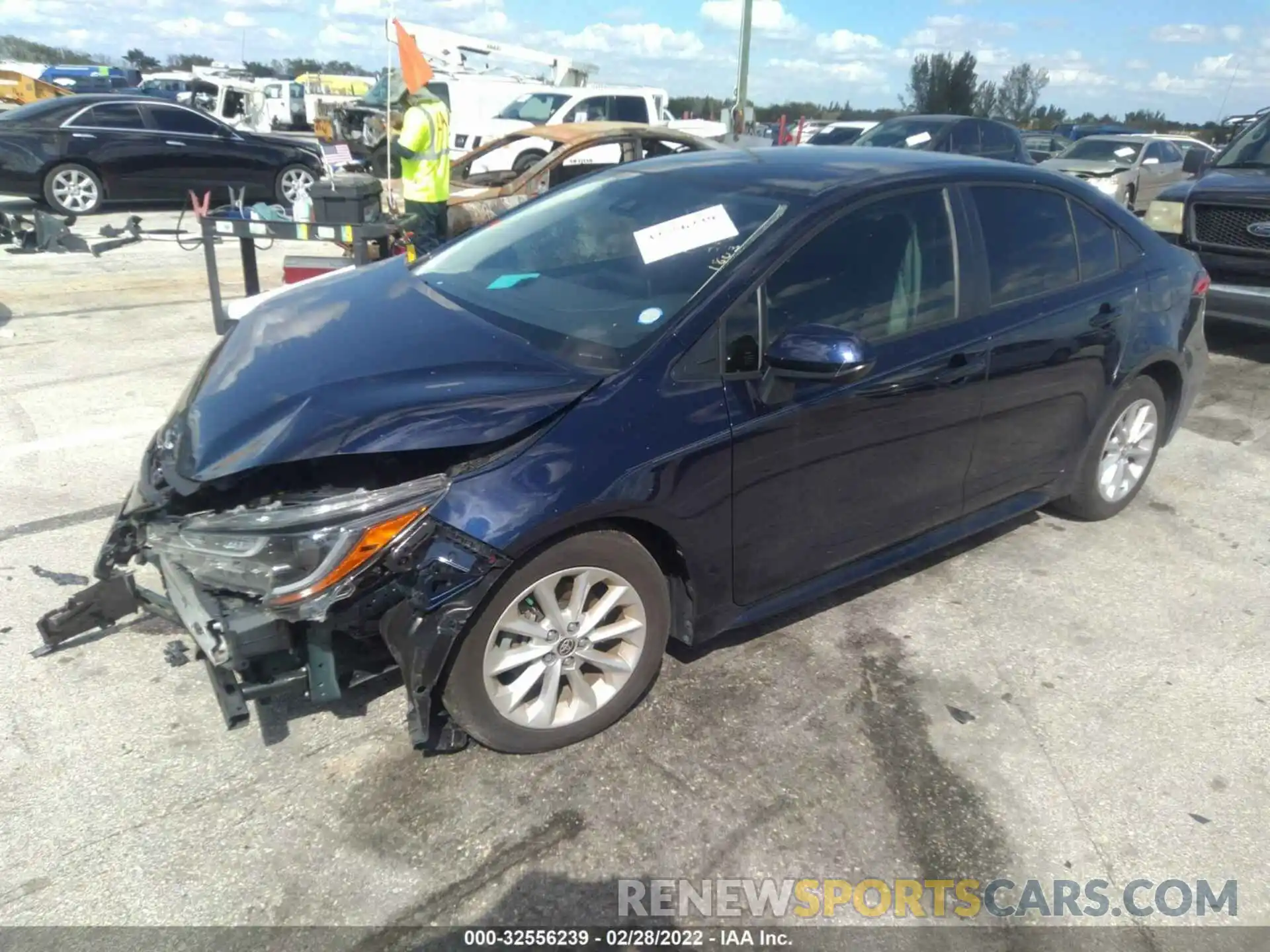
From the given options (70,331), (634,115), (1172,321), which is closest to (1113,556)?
(1172,321)

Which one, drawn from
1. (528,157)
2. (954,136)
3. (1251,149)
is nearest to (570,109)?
(528,157)

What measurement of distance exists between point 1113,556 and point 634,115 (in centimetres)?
1505

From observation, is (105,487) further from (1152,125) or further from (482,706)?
(1152,125)

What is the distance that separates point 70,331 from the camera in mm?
7367

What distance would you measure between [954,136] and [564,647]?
12.3 m

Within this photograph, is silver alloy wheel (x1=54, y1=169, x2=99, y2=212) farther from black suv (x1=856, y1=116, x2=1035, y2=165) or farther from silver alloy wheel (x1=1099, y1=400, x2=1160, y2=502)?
silver alloy wheel (x1=1099, y1=400, x2=1160, y2=502)

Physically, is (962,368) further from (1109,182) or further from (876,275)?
(1109,182)

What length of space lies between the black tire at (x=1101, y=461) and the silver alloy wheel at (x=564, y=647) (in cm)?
252

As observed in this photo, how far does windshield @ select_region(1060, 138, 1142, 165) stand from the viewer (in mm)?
16312

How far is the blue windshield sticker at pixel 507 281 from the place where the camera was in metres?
3.43

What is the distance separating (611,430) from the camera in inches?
104

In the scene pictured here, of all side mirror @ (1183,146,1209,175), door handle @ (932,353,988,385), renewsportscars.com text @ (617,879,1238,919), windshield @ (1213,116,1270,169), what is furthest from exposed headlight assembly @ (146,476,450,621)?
side mirror @ (1183,146,1209,175)

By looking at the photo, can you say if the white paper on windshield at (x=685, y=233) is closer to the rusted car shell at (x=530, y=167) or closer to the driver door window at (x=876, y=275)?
the driver door window at (x=876, y=275)

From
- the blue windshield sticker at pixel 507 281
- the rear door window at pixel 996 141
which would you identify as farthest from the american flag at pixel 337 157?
the rear door window at pixel 996 141
